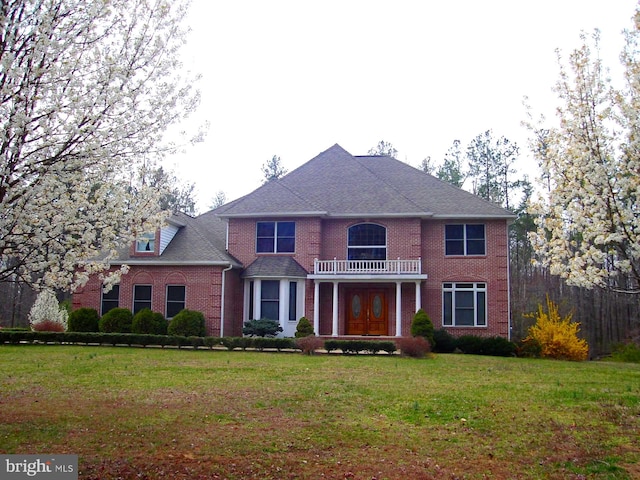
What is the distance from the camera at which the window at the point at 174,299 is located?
24891 millimetres

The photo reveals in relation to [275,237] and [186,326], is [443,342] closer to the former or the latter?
[275,237]

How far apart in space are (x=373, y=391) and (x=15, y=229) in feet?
22.8

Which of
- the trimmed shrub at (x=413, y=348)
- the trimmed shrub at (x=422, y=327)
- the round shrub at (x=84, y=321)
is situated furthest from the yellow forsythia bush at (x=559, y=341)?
the round shrub at (x=84, y=321)

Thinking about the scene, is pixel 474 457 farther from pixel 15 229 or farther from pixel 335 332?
pixel 335 332

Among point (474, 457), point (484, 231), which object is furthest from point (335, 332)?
point (474, 457)

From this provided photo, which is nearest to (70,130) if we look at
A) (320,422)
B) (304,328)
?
(320,422)

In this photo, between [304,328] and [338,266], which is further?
[338,266]

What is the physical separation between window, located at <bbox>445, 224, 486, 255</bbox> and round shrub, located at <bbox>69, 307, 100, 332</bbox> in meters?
14.8

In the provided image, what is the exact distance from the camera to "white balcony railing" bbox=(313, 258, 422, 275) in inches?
952

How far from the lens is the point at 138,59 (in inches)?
312

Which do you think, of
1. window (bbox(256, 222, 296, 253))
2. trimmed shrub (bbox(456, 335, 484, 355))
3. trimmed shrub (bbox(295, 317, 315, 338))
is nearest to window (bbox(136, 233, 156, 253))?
window (bbox(256, 222, 296, 253))

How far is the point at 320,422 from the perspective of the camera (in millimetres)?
8961
